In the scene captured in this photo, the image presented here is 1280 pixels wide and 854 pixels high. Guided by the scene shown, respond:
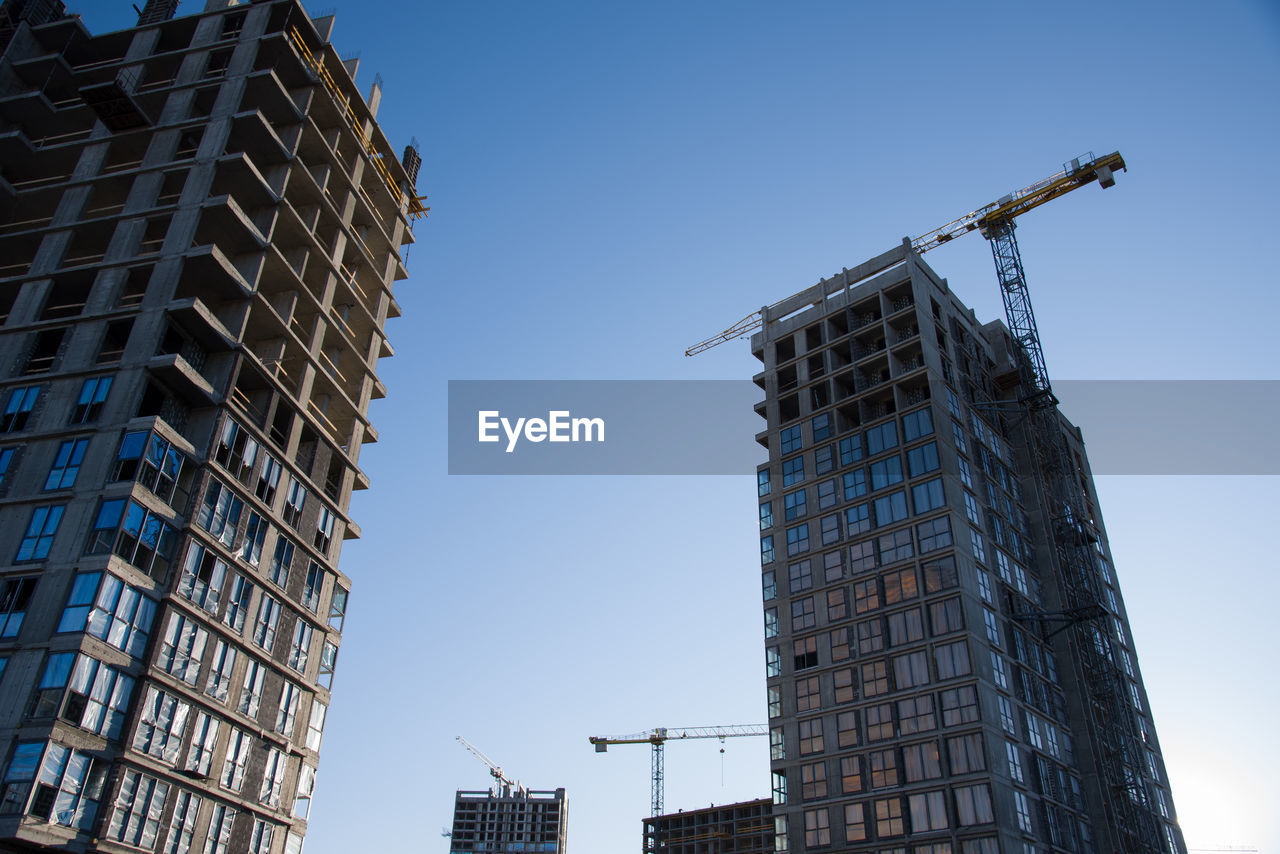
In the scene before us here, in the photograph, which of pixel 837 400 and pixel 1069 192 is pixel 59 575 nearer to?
pixel 837 400

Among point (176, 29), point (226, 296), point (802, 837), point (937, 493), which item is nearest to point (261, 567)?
point (226, 296)

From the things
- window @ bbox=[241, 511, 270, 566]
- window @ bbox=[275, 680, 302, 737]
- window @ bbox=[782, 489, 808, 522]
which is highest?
window @ bbox=[782, 489, 808, 522]

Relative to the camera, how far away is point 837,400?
99.4 meters

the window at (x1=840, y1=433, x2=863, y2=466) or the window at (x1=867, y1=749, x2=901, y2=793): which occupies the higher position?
the window at (x1=840, y1=433, x2=863, y2=466)

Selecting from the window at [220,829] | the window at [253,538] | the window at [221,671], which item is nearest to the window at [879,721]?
the window at [220,829]

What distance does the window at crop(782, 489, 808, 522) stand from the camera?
9669cm

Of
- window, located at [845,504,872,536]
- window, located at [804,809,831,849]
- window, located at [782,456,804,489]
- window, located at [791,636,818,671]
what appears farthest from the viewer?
window, located at [782,456,804,489]

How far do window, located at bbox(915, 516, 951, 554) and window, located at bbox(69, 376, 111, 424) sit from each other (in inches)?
2429

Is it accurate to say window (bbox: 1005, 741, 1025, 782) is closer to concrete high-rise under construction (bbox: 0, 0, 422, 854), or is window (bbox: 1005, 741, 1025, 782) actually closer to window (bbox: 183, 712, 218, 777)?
concrete high-rise under construction (bbox: 0, 0, 422, 854)

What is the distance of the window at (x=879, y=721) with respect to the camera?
80625mm

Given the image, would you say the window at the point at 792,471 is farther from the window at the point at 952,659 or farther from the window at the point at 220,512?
the window at the point at 220,512

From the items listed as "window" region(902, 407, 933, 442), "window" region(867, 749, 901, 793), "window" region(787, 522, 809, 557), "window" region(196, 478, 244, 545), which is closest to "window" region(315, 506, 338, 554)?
"window" region(196, 478, 244, 545)

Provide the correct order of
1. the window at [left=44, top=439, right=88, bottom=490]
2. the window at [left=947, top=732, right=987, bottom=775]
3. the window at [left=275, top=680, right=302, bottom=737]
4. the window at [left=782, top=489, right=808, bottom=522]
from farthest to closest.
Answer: the window at [left=782, top=489, right=808, bottom=522]
the window at [left=947, top=732, right=987, bottom=775]
the window at [left=275, top=680, right=302, bottom=737]
the window at [left=44, top=439, right=88, bottom=490]

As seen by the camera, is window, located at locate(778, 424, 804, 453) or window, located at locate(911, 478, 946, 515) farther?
window, located at locate(778, 424, 804, 453)
